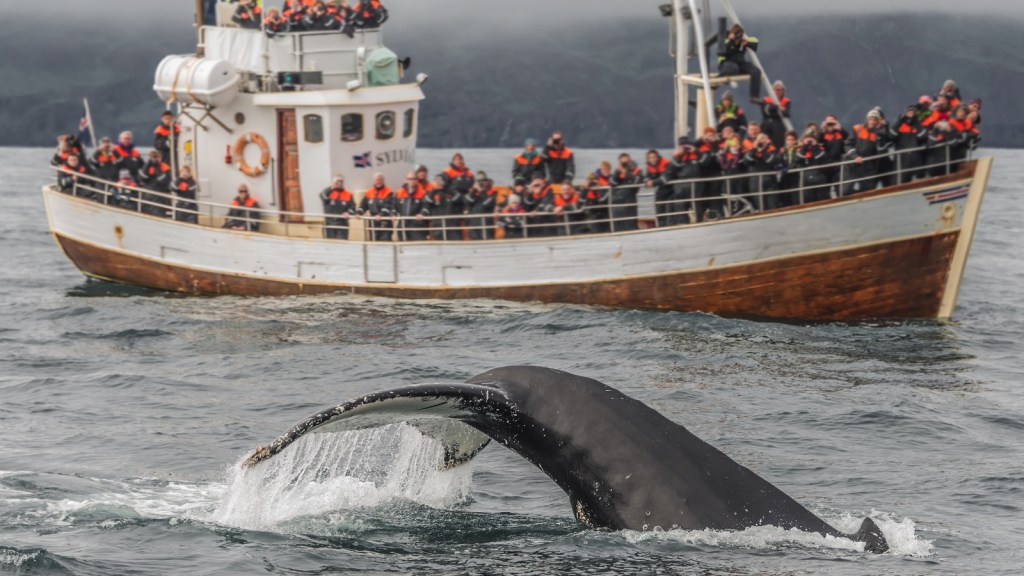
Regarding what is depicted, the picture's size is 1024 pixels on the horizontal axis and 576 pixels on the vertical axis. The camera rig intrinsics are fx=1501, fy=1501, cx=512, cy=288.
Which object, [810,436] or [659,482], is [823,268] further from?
[659,482]

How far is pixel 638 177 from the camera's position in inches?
1237

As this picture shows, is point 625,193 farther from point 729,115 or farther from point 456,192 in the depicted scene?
point 456,192

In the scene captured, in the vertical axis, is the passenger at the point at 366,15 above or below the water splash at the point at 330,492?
above

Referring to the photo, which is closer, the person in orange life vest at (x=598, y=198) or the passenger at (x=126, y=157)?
the person in orange life vest at (x=598, y=198)

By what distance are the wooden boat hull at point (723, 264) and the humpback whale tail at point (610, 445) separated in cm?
1941

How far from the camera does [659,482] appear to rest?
1086 cm

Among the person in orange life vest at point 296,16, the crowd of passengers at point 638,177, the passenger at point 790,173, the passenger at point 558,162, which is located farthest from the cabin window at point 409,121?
the passenger at point 790,173

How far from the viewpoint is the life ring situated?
36844mm

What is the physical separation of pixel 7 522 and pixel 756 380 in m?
12.8

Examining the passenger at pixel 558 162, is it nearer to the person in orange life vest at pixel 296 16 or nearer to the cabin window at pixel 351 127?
the cabin window at pixel 351 127

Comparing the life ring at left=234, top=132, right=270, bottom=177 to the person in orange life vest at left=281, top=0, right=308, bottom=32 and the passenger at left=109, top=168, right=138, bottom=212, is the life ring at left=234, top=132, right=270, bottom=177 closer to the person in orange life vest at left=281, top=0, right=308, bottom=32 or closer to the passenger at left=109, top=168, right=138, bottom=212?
the passenger at left=109, top=168, right=138, bottom=212

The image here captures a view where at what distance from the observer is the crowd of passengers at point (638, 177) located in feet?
96.0

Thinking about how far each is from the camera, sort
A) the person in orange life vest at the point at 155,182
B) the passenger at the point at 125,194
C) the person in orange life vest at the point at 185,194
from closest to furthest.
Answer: the person in orange life vest at the point at 185,194, the person in orange life vest at the point at 155,182, the passenger at the point at 125,194

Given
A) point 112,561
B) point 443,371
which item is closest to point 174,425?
point 443,371
